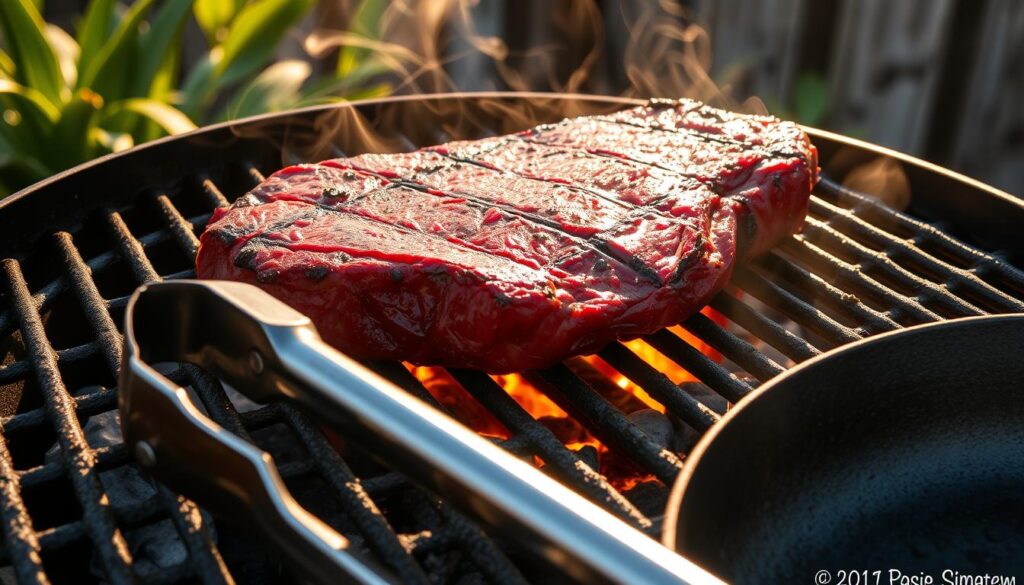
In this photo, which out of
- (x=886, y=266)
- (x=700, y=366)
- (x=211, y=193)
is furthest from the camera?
(x=211, y=193)

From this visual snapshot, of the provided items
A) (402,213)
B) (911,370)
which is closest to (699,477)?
(911,370)

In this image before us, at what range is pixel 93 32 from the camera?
3.77 meters

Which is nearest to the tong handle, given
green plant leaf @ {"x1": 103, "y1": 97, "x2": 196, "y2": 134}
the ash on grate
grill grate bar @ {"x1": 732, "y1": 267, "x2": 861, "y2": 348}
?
the ash on grate

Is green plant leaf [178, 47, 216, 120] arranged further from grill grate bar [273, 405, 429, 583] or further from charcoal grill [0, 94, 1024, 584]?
grill grate bar [273, 405, 429, 583]

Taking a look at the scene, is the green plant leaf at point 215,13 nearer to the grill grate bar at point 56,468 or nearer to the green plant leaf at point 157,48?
the green plant leaf at point 157,48

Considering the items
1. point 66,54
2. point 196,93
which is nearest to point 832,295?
point 196,93

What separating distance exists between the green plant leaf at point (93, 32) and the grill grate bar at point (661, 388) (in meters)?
2.97

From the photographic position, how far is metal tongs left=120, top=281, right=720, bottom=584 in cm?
86

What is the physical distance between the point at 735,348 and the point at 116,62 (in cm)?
289

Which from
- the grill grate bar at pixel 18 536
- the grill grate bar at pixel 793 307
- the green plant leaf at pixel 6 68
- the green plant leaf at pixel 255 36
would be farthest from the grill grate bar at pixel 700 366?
the green plant leaf at pixel 6 68

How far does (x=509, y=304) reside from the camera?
1634mm

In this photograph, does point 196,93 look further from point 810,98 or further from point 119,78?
point 810,98

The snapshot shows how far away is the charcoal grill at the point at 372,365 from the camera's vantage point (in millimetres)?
1339

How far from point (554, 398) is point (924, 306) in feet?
2.96
